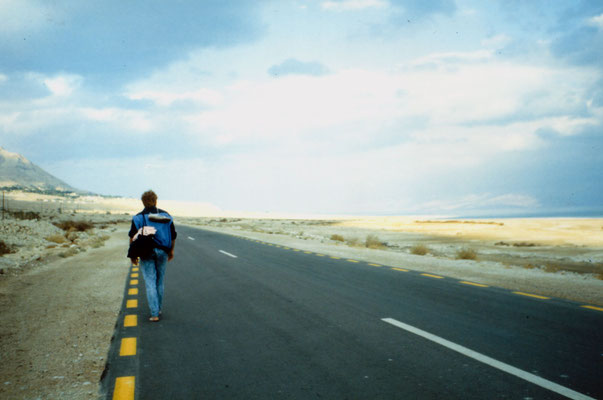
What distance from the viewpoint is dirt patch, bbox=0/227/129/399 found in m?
4.58

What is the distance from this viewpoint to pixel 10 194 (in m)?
142

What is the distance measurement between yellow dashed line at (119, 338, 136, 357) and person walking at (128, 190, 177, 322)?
0.97m

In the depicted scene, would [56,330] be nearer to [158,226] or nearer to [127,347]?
[127,347]

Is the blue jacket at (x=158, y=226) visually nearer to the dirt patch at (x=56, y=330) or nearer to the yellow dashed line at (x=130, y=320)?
the yellow dashed line at (x=130, y=320)

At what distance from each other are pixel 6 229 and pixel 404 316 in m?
26.0

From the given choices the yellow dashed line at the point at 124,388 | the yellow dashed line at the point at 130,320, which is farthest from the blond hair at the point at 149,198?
the yellow dashed line at the point at 124,388

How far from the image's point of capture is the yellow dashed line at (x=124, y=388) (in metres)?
4.22

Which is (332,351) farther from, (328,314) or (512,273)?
(512,273)

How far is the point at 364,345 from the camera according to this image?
18.5 feet

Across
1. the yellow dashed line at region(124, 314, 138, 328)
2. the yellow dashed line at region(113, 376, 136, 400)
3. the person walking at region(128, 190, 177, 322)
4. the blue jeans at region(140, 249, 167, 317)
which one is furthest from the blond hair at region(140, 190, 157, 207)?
the yellow dashed line at region(113, 376, 136, 400)

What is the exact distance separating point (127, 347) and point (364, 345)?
309 centimetres

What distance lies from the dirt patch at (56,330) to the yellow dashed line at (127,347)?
0.21 meters

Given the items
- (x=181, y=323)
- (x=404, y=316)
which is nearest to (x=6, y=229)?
(x=181, y=323)

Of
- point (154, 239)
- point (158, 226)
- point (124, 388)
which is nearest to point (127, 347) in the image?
point (124, 388)
